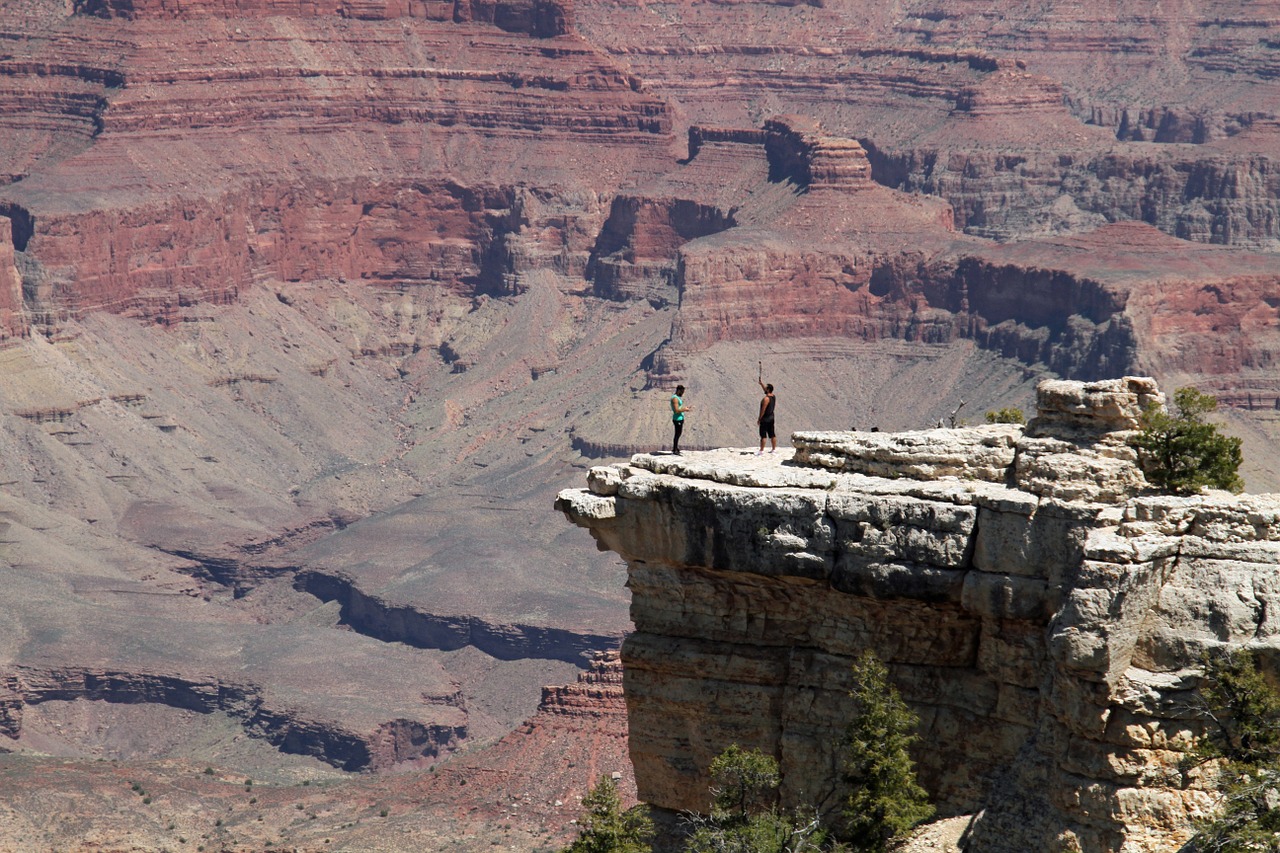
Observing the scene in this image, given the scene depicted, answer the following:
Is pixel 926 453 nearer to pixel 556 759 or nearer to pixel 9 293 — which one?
pixel 556 759

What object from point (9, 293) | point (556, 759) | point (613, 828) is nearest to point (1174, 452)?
point (613, 828)

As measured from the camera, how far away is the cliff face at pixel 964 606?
1396 inches

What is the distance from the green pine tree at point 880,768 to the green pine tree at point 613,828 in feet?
16.5

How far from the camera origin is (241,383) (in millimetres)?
191500

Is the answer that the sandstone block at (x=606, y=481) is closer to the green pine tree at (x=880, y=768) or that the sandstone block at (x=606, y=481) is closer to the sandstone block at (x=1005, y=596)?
the green pine tree at (x=880, y=768)

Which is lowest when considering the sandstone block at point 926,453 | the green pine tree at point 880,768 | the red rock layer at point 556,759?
the red rock layer at point 556,759

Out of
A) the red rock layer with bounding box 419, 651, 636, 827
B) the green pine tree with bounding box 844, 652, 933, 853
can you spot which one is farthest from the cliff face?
the red rock layer with bounding box 419, 651, 636, 827

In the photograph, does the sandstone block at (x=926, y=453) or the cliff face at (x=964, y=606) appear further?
the sandstone block at (x=926, y=453)

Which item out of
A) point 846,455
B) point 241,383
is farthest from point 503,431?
point 846,455

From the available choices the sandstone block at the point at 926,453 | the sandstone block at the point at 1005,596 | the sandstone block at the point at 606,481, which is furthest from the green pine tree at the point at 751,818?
the sandstone block at the point at 926,453

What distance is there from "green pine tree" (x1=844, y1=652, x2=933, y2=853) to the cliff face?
0.77 meters

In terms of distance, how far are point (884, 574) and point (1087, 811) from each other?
5058 mm

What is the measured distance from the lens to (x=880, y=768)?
39125mm

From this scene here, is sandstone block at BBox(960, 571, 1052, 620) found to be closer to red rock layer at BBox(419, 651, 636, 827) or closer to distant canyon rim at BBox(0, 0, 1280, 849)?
red rock layer at BBox(419, 651, 636, 827)
